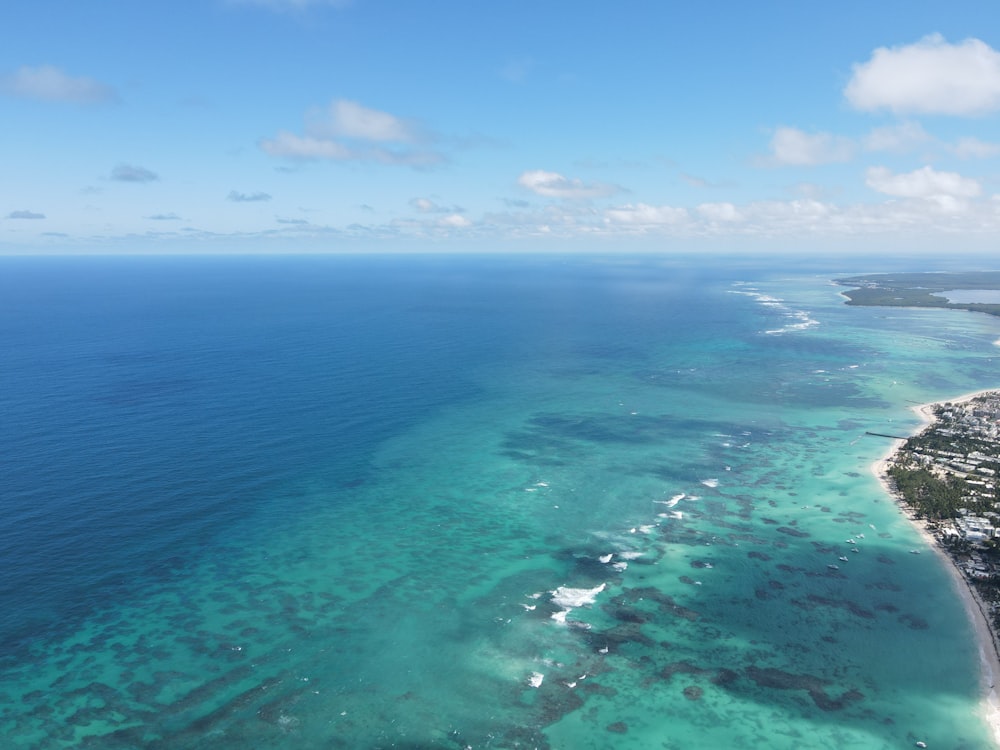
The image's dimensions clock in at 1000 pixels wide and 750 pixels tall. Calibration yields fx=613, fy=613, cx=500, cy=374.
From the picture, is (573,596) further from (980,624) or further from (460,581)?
(980,624)

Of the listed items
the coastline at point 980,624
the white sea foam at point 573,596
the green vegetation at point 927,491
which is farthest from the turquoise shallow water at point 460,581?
the green vegetation at point 927,491

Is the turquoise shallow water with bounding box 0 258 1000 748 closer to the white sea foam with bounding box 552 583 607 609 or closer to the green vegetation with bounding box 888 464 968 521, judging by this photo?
the white sea foam with bounding box 552 583 607 609

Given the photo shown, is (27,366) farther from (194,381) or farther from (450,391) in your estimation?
(450,391)

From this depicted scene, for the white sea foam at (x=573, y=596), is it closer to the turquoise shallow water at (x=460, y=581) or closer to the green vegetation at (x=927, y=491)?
the turquoise shallow water at (x=460, y=581)

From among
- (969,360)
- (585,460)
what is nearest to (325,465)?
(585,460)

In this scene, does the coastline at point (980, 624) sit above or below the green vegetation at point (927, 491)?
below

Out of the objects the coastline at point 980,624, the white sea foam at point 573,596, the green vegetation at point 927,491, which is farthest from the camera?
the green vegetation at point 927,491

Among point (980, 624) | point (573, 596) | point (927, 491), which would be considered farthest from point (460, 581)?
point (927, 491)

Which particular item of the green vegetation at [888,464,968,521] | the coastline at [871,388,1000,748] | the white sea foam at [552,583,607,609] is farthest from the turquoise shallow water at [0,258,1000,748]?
the green vegetation at [888,464,968,521]
